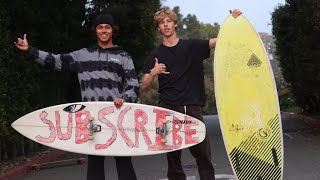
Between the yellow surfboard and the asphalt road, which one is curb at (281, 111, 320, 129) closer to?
the asphalt road

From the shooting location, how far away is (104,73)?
12.6ft

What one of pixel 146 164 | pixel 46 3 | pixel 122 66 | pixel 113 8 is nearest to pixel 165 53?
pixel 122 66

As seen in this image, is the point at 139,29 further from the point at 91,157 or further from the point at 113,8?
the point at 91,157

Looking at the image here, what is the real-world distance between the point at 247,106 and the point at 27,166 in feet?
16.6

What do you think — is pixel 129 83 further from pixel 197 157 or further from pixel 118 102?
pixel 197 157

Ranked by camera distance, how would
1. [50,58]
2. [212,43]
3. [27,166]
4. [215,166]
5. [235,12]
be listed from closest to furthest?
1. [50,58]
2. [212,43]
3. [235,12]
4. [215,166]
5. [27,166]

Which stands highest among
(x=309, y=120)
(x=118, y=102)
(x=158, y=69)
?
(x=158, y=69)

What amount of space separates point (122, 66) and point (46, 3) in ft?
18.4

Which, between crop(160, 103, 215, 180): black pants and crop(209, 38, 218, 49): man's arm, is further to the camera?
crop(209, 38, 218, 49): man's arm

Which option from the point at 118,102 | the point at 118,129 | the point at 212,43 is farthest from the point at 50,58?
the point at 212,43

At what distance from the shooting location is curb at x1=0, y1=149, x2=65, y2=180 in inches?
279

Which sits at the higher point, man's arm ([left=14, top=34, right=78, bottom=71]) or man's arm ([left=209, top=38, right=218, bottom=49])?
man's arm ([left=209, top=38, right=218, bottom=49])

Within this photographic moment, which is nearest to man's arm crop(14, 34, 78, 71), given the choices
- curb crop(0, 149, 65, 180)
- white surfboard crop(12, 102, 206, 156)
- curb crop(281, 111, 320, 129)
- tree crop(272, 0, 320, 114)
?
white surfboard crop(12, 102, 206, 156)

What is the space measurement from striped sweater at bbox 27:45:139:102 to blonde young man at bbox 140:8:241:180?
11.0 inches
